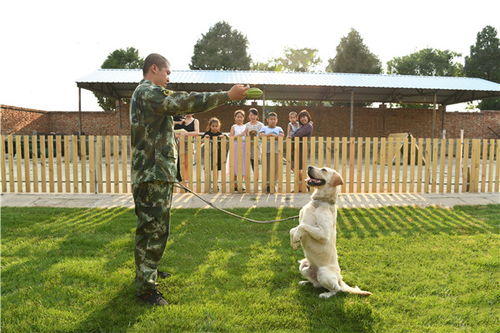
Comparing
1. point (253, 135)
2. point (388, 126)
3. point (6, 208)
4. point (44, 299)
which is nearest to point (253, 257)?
point (44, 299)

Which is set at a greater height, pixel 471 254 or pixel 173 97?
pixel 173 97

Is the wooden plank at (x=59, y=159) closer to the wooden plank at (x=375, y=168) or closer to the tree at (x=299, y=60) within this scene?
the wooden plank at (x=375, y=168)

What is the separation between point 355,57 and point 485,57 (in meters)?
12.1

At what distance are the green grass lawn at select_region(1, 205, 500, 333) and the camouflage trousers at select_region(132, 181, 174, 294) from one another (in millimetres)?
246

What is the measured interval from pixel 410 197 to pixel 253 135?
3.62 m

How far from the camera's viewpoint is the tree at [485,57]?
34.3 metres

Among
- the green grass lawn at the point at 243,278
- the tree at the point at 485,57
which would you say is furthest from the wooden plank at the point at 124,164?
the tree at the point at 485,57

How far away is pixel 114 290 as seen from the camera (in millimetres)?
3227

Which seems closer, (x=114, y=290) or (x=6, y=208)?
(x=114, y=290)

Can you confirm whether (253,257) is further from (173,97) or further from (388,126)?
(388,126)

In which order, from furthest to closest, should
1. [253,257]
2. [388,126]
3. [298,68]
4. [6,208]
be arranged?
[298,68]
[388,126]
[6,208]
[253,257]

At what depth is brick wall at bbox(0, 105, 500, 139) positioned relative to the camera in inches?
896

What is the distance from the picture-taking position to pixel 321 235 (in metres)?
3.06

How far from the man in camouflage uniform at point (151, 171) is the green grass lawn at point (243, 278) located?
1.09 feet
